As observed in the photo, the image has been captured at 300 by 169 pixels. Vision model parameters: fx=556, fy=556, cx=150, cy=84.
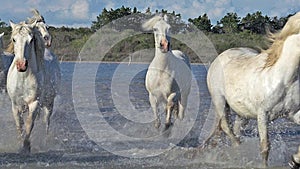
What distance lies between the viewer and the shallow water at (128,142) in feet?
22.5

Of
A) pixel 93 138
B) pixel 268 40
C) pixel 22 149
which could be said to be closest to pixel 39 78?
pixel 22 149

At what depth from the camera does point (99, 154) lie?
24.6 ft

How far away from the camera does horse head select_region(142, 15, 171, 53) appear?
29.4ft

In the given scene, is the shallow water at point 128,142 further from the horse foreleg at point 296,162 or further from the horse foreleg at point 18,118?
the horse foreleg at point 296,162

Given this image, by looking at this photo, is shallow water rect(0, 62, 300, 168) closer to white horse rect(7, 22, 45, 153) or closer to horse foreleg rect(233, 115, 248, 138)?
horse foreleg rect(233, 115, 248, 138)

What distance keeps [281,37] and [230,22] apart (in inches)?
1901

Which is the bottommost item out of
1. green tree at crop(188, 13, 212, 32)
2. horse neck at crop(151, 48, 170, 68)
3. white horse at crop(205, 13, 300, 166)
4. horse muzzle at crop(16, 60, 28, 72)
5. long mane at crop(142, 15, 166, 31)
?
white horse at crop(205, 13, 300, 166)

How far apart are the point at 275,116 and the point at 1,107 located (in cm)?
619

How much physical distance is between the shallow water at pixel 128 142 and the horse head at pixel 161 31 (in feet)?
4.78

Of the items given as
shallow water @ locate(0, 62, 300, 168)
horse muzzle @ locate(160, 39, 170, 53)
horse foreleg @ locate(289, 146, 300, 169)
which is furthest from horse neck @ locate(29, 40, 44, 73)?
horse foreleg @ locate(289, 146, 300, 169)

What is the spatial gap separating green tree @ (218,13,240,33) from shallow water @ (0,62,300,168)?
39.5 meters

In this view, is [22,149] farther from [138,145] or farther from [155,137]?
[155,137]

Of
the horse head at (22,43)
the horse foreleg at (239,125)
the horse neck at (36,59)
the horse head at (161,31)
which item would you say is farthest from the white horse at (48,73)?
the horse foreleg at (239,125)

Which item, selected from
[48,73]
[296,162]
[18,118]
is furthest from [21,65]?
[296,162]
